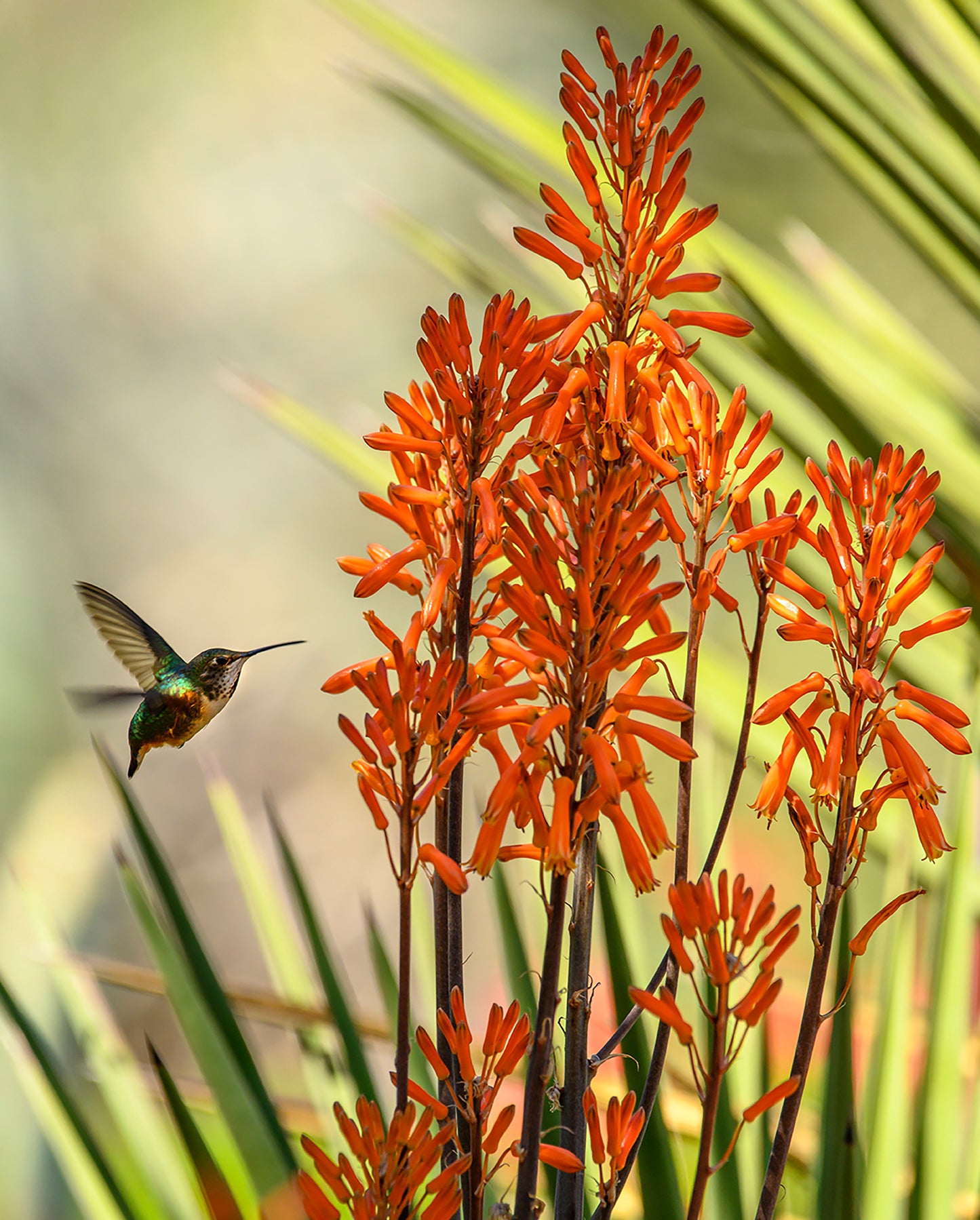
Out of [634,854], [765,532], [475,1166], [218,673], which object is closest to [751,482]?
[765,532]

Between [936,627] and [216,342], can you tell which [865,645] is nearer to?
[936,627]

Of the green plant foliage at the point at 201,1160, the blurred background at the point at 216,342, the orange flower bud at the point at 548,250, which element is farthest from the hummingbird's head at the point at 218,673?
the blurred background at the point at 216,342

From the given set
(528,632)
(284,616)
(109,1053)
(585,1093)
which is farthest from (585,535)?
(284,616)

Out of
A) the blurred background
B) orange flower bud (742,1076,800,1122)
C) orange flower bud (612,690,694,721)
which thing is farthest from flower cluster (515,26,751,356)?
the blurred background

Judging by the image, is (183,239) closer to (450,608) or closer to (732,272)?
(732,272)

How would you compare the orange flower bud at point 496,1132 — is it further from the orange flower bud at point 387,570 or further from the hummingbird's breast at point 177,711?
the hummingbird's breast at point 177,711

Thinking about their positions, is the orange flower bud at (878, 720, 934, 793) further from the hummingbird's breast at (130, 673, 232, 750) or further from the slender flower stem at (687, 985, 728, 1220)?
the hummingbird's breast at (130, 673, 232, 750)

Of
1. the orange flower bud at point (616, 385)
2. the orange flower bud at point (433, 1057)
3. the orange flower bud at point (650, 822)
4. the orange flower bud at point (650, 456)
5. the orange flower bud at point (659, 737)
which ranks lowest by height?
the orange flower bud at point (433, 1057)
